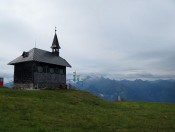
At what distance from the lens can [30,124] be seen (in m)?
21.4

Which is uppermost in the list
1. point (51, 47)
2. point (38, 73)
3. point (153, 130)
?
point (51, 47)

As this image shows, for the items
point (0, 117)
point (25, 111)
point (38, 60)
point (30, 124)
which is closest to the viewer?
point (30, 124)

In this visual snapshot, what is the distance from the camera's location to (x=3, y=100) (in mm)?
31562

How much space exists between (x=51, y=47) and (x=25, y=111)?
47104 millimetres

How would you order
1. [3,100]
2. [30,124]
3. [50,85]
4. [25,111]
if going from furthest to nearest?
1. [50,85]
2. [3,100]
3. [25,111]
4. [30,124]

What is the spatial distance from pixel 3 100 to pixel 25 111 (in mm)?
5737

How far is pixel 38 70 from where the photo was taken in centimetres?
5947

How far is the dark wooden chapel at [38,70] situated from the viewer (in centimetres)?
5838

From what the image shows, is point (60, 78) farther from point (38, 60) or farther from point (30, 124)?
point (30, 124)

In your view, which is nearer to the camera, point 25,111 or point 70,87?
point 25,111

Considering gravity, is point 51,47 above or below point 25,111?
above

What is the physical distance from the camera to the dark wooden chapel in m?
58.4

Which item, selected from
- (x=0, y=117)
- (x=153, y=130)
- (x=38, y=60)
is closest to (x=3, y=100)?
(x=0, y=117)

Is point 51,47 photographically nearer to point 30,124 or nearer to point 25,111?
Result: point 25,111
